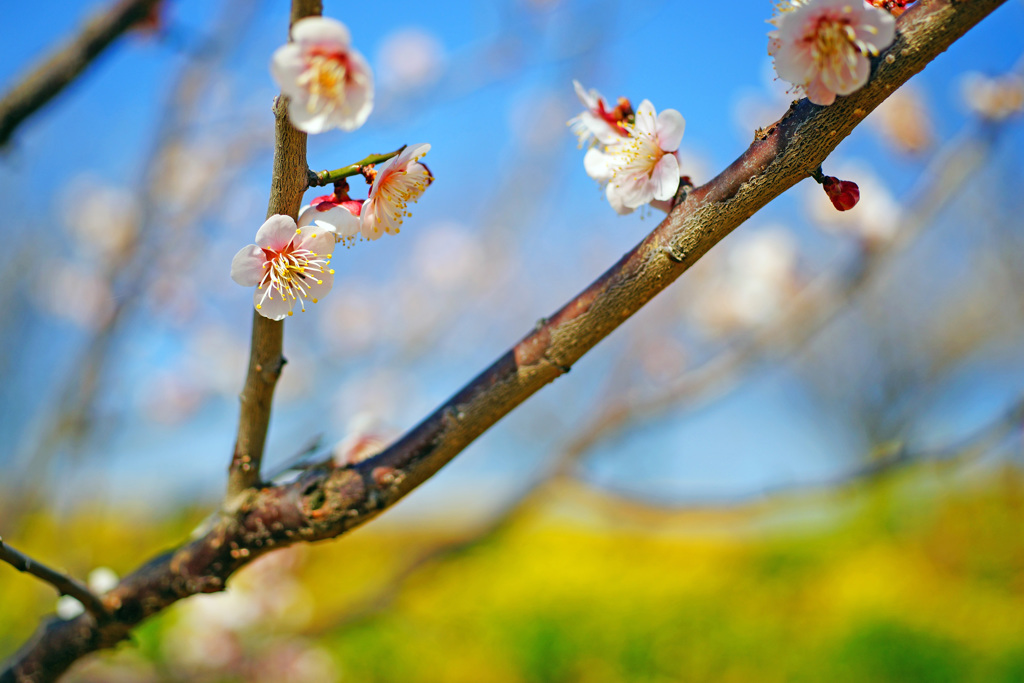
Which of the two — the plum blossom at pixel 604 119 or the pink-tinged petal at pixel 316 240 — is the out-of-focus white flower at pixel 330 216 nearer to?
the pink-tinged petal at pixel 316 240

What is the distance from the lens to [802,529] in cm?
640

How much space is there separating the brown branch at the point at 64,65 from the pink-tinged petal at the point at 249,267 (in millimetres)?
891

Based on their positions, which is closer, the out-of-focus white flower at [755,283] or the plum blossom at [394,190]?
the plum blossom at [394,190]

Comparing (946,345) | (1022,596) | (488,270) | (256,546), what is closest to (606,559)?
(1022,596)

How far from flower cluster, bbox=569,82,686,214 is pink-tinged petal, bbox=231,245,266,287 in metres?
0.44

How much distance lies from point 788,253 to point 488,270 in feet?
5.14

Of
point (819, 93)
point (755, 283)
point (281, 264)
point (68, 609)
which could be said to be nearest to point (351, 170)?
point (281, 264)

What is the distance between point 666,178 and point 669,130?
0.22 feet

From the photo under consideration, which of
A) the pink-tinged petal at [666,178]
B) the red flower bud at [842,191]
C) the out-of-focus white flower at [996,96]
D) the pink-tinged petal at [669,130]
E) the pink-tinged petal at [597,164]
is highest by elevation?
the out-of-focus white flower at [996,96]

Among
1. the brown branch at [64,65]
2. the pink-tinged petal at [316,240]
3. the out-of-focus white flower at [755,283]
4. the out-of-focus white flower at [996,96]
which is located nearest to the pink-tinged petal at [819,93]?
the pink-tinged petal at [316,240]

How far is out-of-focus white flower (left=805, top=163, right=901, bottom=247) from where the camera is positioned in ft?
6.86

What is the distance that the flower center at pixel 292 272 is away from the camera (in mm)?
710

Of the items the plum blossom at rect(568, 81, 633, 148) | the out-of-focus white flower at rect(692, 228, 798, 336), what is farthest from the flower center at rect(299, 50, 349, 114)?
the out-of-focus white flower at rect(692, 228, 798, 336)

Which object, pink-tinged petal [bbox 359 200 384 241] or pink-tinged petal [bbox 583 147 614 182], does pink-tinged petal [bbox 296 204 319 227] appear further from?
pink-tinged petal [bbox 583 147 614 182]
